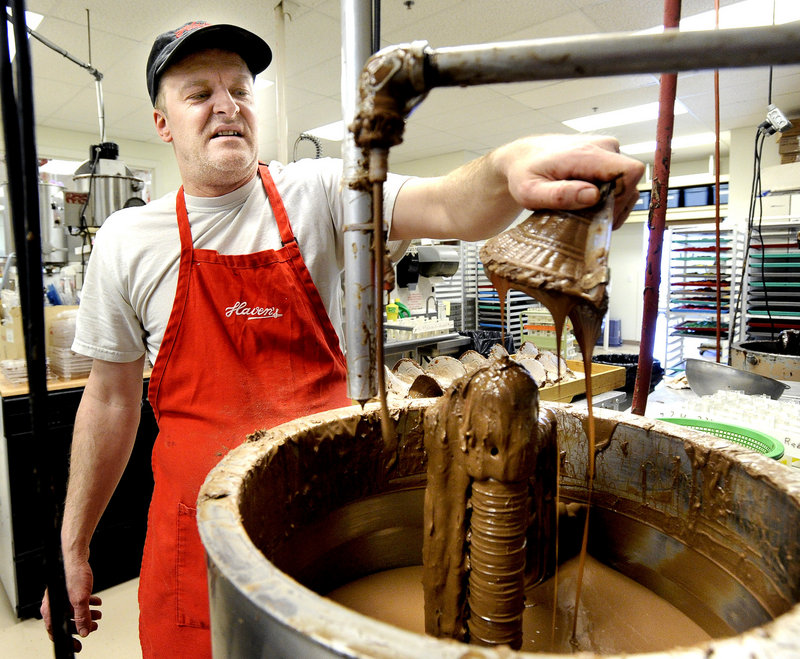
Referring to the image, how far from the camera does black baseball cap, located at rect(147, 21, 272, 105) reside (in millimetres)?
1246

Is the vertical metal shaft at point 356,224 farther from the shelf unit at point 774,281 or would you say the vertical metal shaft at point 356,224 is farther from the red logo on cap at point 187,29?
the shelf unit at point 774,281

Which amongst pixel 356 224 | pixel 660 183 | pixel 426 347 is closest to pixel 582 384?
pixel 426 347

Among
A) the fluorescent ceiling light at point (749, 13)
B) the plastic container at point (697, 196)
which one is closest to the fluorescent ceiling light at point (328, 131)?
the fluorescent ceiling light at point (749, 13)

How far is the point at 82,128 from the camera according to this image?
6.62 meters

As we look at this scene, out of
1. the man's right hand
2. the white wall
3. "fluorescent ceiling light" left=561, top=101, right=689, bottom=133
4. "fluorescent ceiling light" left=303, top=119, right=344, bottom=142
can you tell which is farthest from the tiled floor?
the white wall

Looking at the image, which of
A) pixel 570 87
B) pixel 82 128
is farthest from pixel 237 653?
pixel 82 128

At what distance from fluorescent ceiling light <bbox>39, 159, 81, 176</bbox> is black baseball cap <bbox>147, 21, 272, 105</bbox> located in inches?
268

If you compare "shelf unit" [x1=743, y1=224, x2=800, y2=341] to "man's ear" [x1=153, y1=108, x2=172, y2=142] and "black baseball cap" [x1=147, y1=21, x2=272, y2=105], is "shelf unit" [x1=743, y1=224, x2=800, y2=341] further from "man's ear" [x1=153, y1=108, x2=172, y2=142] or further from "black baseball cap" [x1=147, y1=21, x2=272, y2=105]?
"man's ear" [x1=153, y1=108, x2=172, y2=142]

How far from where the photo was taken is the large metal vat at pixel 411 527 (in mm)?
462

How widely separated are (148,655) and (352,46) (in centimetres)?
132

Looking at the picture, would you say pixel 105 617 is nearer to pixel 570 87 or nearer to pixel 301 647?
pixel 301 647

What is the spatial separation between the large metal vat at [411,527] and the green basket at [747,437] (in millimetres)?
320

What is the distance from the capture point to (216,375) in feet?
3.96

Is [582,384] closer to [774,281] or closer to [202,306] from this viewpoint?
[202,306]
